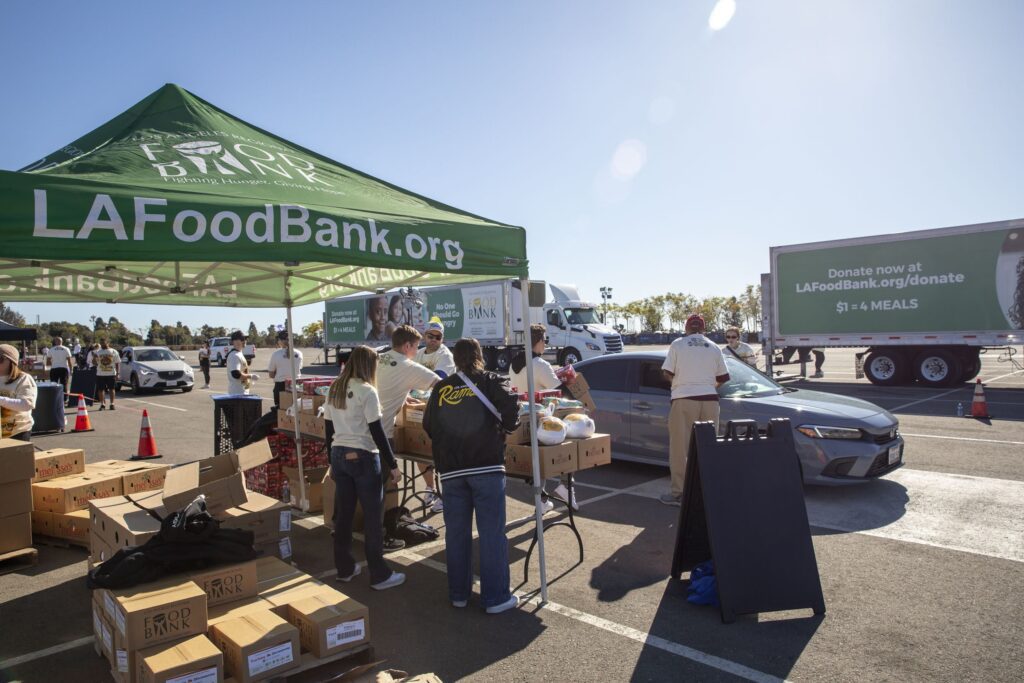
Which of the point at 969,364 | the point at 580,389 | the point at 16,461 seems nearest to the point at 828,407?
the point at 580,389

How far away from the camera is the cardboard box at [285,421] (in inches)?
265

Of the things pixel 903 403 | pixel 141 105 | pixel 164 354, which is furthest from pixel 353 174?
pixel 164 354

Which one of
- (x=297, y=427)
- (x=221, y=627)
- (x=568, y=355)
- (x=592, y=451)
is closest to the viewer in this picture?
(x=221, y=627)

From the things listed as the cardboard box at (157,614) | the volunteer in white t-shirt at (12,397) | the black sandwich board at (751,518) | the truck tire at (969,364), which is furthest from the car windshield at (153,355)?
the truck tire at (969,364)

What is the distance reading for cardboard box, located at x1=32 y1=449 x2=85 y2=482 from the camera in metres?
5.75

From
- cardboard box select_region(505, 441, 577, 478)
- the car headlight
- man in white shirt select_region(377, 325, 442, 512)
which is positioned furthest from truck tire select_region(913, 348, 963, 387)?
man in white shirt select_region(377, 325, 442, 512)

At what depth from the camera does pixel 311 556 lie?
206 inches

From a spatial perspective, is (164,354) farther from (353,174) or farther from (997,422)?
(997,422)

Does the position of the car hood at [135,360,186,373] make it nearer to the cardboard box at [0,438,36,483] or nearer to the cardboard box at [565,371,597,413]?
the cardboard box at [0,438,36,483]

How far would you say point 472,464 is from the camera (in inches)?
158

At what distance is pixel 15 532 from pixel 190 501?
2241 millimetres

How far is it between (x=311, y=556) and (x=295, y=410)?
1648 millimetres

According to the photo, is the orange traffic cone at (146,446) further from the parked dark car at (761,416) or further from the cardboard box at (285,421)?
the parked dark car at (761,416)

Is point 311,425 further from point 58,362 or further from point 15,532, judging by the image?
point 58,362
